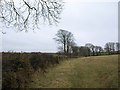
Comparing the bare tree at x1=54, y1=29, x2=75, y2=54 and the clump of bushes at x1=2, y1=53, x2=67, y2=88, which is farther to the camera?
the bare tree at x1=54, y1=29, x2=75, y2=54

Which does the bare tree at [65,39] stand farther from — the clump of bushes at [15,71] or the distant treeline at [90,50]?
the clump of bushes at [15,71]

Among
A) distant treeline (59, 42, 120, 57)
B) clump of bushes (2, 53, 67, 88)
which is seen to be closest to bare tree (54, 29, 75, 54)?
distant treeline (59, 42, 120, 57)

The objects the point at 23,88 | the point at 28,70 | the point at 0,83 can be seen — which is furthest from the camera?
the point at 28,70

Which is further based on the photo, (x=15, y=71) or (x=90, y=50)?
(x=90, y=50)

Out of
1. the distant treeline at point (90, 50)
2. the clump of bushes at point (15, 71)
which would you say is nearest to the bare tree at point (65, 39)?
the distant treeline at point (90, 50)

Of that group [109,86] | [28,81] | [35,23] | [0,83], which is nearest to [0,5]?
[35,23]

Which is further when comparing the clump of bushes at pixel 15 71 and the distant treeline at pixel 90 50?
the distant treeline at pixel 90 50

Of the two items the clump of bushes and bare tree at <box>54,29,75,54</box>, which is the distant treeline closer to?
bare tree at <box>54,29,75,54</box>

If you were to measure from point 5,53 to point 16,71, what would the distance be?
2.79 meters

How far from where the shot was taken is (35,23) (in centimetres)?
1345

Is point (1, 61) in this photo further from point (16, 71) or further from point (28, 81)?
point (28, 81)

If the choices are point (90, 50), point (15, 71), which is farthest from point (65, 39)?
point (15, 71)

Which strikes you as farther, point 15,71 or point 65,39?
point 65,39

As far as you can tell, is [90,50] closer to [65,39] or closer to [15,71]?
[65,39]
